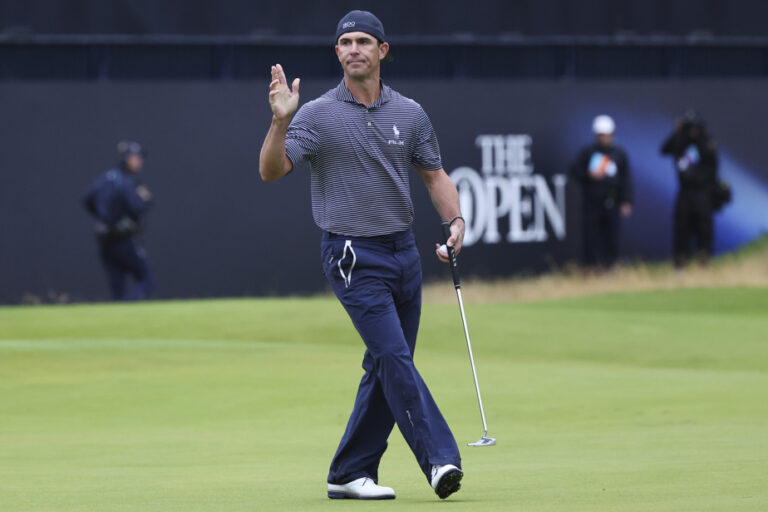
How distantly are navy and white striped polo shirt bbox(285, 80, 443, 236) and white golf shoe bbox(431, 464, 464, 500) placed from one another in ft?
3.65

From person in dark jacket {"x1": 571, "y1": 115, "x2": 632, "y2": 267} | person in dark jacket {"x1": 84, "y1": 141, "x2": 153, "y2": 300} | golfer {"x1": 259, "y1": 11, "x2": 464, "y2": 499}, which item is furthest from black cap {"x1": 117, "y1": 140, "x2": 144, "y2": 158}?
golfer {"x1": 259, "y1": 11, "x2": 464, "y2": 499}

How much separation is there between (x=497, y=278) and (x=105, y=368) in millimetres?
10191

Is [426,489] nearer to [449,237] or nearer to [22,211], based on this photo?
[449,237]

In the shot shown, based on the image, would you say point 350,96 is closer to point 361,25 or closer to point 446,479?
point 361,25

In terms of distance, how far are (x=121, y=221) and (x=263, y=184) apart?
283 cm

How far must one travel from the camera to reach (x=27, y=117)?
21.3m

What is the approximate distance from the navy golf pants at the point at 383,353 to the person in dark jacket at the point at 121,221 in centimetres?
1321

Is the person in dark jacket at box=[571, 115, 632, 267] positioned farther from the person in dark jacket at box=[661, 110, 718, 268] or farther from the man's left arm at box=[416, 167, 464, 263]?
the man's left arm at box=[416, 167, 464, 263]

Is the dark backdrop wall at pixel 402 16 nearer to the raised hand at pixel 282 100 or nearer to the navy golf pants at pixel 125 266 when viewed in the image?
the navy golf pants at pixel 125 266

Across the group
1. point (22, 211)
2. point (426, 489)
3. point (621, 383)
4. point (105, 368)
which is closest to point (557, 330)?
point (621, 383)

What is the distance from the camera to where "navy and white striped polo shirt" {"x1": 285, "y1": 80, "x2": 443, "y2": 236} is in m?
6.90

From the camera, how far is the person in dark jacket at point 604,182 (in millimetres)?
23031

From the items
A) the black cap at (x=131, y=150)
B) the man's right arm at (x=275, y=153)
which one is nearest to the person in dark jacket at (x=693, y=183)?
the black cap at (x=131, y=150)

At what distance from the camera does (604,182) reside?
2311cm
